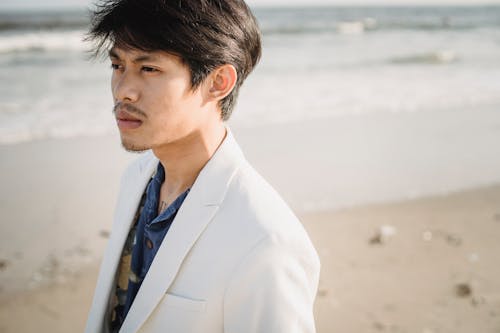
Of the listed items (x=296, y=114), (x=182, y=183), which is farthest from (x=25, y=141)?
(x=182, y=183)

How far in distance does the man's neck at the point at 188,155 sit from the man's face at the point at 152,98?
49 millimetres

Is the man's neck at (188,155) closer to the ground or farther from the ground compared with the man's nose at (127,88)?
closer to the ground

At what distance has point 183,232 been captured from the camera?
1.72m

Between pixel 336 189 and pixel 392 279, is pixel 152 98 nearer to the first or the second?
pixel 392 279

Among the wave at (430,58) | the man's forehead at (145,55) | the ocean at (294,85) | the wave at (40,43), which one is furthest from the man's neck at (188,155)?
the wave at (40,43)

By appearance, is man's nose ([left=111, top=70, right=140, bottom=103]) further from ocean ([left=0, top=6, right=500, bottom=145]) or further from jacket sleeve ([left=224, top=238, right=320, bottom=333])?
ocean ([left=0, top=6, right=500, bottom=145])

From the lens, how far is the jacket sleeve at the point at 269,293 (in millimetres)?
1471

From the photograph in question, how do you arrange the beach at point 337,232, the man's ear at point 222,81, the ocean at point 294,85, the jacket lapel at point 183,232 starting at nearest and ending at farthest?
1. the jacket lapel at point 183,232
2. the man's ear at point 222,81
3. the beach at point 337,232
4. the ocean at point 294,85

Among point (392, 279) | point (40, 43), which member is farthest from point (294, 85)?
point (40, 43)

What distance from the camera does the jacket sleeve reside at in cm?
147

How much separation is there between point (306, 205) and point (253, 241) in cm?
406

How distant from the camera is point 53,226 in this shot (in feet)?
16.1

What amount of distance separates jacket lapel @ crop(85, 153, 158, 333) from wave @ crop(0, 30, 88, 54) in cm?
1739

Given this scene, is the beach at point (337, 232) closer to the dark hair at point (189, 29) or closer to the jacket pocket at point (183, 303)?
the jacket pocket at point (183, 303)
